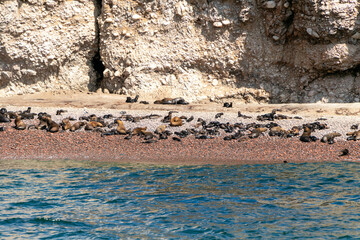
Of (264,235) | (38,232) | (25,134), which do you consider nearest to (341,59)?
(25,134)

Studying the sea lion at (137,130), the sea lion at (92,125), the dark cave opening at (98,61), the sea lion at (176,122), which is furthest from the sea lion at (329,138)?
the dark cave opening at (98,61)

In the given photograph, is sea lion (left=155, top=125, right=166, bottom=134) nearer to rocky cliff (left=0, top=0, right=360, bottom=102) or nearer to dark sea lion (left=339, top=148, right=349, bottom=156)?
dark sea lion (left=339, top=148, right=349, bottom=156)

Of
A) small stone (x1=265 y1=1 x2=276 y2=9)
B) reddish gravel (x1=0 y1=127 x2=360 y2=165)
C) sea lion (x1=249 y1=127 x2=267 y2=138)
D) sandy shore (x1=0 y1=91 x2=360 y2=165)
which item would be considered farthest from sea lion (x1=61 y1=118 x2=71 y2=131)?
small stone (x1=265 y1=1 x2=276 y2=9)

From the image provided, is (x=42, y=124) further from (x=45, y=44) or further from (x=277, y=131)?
(x=277, y=131)

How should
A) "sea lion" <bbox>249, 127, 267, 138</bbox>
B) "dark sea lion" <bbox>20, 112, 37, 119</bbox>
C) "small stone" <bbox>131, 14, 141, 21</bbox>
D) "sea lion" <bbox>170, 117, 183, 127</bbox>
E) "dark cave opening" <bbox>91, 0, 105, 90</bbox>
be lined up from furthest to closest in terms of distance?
"dark cave opening" <bbox>91, 0, 105, 90</bbox>, "small stone" <bbox>131, 14, 141, 21</bbox>, "dark sea lion" <bbox>20, 112, 37, 119</bbox>, "sea lion" <bbox>170, 117, 183, 127</bbox>, "sea lion" <bbox>249, 127, 267, 138</bbox>

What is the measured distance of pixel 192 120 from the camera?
1408 cm

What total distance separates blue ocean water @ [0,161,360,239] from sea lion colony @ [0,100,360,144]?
6.40 ft

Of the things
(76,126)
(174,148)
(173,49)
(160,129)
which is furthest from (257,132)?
(173,49)

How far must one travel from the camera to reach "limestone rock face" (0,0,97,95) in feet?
60.3

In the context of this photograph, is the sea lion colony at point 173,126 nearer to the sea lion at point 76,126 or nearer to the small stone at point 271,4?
the sea lion at point 76,126

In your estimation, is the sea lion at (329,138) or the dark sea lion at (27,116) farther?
the dark sea lion at (27,116)

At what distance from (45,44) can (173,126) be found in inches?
289

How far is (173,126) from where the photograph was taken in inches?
532

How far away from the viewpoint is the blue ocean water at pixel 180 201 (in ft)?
23.1
